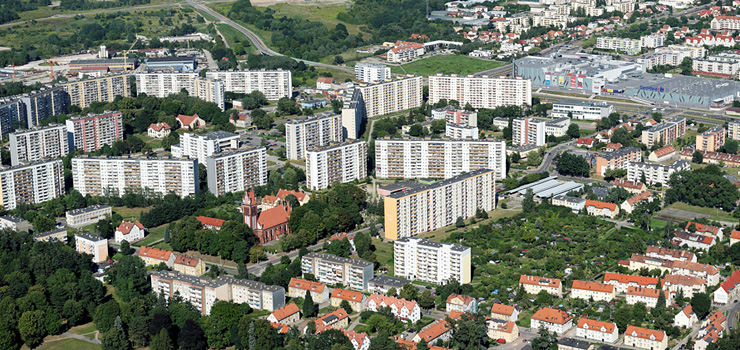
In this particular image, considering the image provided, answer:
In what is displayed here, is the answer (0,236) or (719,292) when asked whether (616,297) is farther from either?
(0,236)

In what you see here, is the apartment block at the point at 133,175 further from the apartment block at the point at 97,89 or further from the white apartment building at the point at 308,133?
the apartment block at the point at 97,89

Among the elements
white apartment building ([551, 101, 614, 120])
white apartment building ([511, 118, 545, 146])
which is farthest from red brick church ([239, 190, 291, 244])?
white apartment building ([551, 101, 614, 120])

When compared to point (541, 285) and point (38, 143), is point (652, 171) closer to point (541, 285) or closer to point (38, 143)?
point (541, 285)

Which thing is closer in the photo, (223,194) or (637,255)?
(637,255)

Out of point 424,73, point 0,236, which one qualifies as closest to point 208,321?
Result: point 0,236

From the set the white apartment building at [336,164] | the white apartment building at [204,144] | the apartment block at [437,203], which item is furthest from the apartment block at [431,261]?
the white apartment building at [204,144]

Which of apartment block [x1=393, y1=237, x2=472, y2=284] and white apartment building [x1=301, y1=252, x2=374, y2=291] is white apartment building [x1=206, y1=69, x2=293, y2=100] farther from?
apartment block [x1=393, y1=237, x2=472, y2=284]
